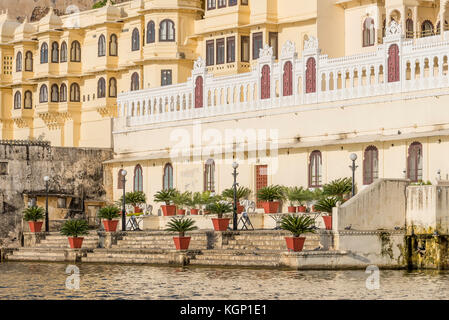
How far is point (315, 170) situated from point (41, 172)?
13416mm

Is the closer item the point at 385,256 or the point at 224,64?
the point at 385,256

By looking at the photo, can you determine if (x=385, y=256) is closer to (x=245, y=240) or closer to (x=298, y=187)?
(x=245, y=240)

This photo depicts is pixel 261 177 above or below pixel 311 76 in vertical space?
below

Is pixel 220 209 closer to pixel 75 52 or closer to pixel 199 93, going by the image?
pixel 199 93

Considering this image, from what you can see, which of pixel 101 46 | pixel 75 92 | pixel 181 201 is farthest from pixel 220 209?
pixel 75 92

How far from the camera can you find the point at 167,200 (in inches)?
1925

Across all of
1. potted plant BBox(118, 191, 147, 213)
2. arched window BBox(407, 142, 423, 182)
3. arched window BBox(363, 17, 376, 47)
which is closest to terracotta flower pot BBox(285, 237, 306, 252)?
arched window BBox(407, 142, 423, 182)

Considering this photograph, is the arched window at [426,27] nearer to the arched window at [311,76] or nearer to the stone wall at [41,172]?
the arched window at [311,76]

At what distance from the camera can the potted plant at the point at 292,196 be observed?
143 feet

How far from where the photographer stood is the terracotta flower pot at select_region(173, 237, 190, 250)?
38.9 meters

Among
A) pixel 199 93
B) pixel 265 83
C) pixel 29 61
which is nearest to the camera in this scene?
pixel 265 83
